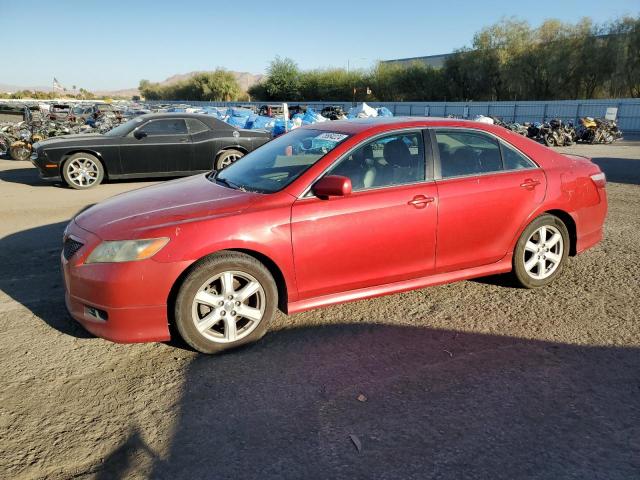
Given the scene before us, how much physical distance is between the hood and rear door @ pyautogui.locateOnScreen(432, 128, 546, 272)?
5.17 ft

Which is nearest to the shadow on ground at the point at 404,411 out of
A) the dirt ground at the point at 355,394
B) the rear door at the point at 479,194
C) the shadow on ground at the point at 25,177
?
the dirt ground at the point at 355,394

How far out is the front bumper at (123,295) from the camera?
3.21 metres

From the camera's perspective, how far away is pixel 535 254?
178 inches

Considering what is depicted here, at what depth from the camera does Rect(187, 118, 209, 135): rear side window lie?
35.8 feet

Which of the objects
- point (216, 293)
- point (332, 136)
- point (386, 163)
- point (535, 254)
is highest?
point (332, 136)

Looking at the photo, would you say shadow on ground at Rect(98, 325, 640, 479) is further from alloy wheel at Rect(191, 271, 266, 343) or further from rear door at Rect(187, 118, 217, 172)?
rear door at Rect(187, 118, 217, 172)

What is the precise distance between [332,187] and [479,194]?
136 cm

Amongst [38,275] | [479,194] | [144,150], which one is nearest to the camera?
[479,194]

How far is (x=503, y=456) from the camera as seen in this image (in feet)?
8.12

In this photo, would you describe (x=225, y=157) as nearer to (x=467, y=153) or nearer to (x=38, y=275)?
(x=38, y=275)

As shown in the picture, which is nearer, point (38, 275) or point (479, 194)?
point (479, 194)

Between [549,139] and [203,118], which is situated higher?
[203,118]

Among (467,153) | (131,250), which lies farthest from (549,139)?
(131,250)

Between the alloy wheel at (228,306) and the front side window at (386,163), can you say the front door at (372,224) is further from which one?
the alloy wheel at (228,306)
